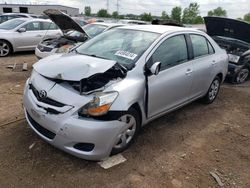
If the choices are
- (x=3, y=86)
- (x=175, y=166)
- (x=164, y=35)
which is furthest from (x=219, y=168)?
(x=3, y=86)

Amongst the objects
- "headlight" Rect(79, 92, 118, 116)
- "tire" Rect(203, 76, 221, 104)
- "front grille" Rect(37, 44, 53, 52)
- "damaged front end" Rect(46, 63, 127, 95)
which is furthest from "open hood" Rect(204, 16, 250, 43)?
"headlight" Rect(79, 92, 118, 116)

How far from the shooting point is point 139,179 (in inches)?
131

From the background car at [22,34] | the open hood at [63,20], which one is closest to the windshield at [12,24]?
the background car at [22,34]

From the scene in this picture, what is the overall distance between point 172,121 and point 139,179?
188 centimetres

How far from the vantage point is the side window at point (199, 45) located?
200 inches

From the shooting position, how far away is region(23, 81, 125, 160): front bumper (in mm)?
3172

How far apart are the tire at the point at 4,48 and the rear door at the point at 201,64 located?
7511mm

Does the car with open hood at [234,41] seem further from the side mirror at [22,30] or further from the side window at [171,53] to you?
the side mirror at [22,30]

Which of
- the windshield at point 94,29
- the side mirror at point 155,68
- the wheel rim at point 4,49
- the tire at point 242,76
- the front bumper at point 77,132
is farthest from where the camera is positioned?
the wheel rim at point 4,49

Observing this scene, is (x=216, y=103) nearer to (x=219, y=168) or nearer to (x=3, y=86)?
(x=219, y=168)

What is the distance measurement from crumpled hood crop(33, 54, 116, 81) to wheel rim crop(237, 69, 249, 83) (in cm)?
547

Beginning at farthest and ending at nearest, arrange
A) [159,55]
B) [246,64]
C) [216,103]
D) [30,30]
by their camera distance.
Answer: [30,30]
[246,64]
[216,103]
[159,55]

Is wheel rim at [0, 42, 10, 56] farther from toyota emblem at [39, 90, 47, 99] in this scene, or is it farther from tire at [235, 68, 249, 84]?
tire at [235, 68, 249, 84]

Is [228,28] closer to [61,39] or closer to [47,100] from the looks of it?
[61,39]
